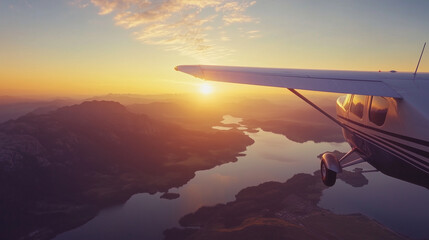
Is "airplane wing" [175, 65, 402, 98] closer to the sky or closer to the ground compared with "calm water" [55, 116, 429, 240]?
closer to the sky

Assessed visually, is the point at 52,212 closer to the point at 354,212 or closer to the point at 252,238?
the point at 252,238

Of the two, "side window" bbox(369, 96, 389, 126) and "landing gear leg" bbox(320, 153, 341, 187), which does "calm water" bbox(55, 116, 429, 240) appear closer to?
"landing gear leg" bbox(320, 153, 341, 187)

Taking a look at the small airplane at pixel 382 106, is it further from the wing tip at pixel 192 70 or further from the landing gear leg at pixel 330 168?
the landing gear leg at pixel 330 168

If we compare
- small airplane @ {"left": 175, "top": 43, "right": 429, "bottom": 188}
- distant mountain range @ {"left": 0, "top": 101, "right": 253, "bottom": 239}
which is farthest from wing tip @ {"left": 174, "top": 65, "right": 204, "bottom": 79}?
distant mountain range @ {"left": 0, "top": 101, "right": 253, "bottom": 239}

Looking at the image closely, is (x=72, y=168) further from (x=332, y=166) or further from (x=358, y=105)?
(x=358, y=105)

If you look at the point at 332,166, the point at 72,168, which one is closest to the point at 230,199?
the point at 72,168
